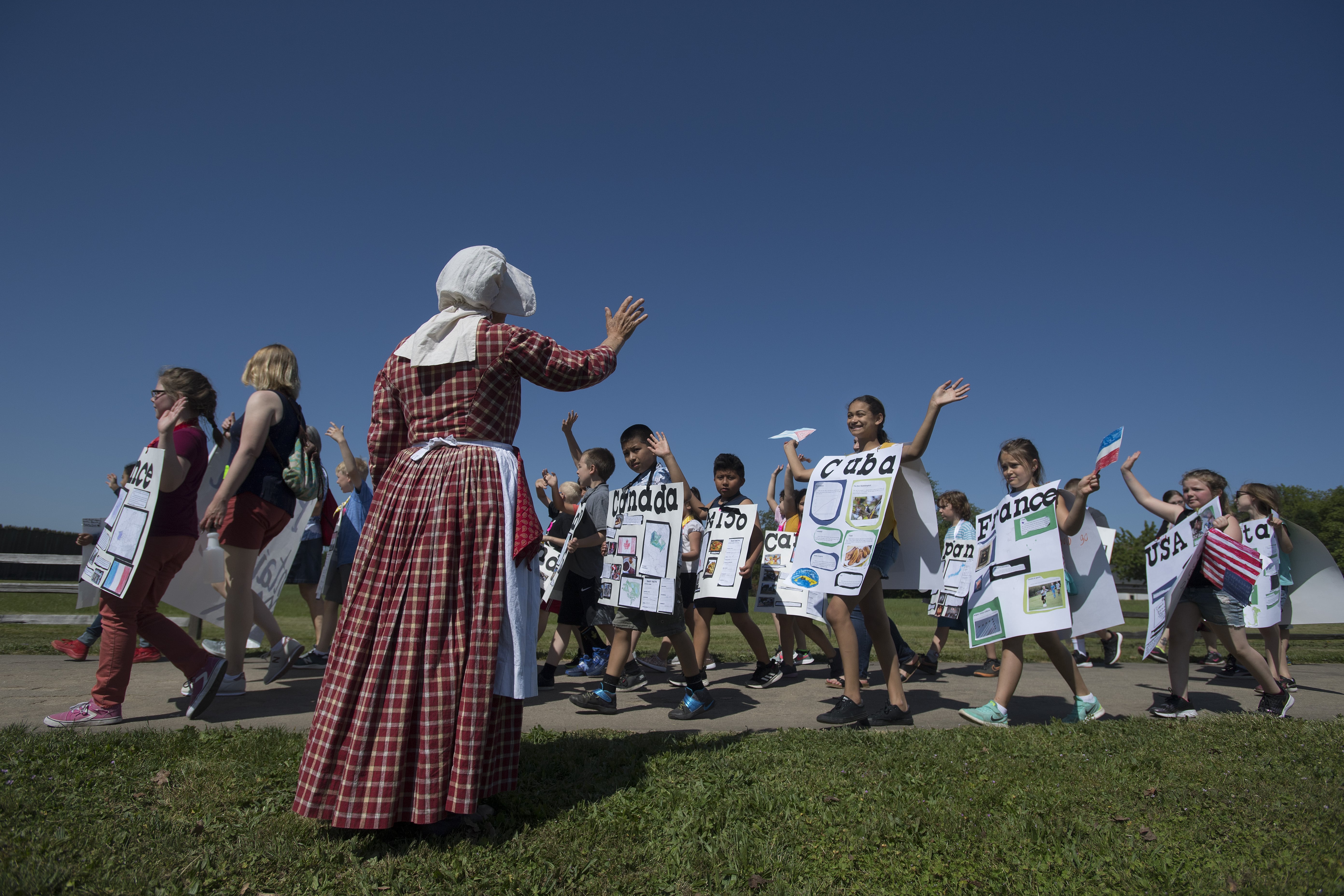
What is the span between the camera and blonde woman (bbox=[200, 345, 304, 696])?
4.67 meters

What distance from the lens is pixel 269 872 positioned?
8.13ft

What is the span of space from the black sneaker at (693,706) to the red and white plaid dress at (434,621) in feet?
7.30

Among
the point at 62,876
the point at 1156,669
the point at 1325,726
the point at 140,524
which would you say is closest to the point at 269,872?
the point at 62,876

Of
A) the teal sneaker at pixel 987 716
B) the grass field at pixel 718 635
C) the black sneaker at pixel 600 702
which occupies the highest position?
the teal sneaker at pixel 987 716

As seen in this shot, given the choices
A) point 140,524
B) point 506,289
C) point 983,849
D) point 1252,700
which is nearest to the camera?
point 983,849

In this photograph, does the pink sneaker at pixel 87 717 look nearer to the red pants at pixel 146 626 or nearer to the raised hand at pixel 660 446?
the red pants at pixel 146 626

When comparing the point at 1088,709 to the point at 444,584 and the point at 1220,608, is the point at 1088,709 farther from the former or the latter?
the point at 444,584

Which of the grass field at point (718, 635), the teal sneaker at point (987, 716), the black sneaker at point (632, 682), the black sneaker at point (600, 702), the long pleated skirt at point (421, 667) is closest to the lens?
the long pleated skirt at point (421, 667)

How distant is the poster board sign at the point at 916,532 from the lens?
16.6ft

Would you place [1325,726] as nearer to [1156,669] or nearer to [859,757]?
[859,757]

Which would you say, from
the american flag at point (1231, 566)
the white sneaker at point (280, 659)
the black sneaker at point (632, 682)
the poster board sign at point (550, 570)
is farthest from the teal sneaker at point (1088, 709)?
the white sneaker at point (280, 659)

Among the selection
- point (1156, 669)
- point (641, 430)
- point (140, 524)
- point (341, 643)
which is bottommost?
point (1156, 669)

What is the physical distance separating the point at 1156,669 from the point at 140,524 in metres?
9.74

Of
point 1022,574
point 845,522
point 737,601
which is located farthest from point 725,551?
point 1022,574
